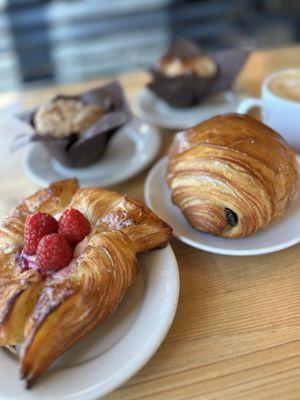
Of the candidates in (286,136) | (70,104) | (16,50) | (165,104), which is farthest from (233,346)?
(16,50)

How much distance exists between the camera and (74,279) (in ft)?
1.95

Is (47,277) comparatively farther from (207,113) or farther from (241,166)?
(207,113)

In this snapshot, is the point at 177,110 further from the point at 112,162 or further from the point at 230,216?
the point at 230,216

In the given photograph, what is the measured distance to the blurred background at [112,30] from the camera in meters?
2.75

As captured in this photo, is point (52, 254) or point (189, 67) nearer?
point (52, 254)

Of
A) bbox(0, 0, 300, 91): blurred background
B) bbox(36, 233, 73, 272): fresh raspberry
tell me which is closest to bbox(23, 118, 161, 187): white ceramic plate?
bbox(36, 233, 73, 272): fresh raspberry

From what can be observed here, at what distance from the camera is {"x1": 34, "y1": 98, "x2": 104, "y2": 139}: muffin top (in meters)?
1.01

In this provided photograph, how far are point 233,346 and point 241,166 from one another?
10.6 inches

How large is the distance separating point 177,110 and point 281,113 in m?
0.37

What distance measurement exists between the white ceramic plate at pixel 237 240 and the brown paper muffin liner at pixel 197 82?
43cm

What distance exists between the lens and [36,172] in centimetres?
102

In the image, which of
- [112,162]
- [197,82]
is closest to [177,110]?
[197,82]

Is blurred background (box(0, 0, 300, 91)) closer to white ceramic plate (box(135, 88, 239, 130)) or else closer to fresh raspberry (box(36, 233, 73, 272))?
white ceramic plate (box(135, 88, 239, 130))

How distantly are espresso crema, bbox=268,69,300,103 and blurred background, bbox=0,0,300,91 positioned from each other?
178 cm
